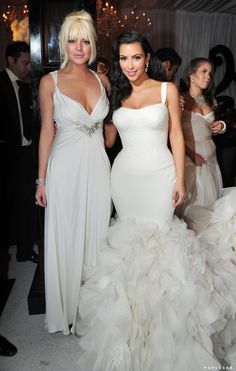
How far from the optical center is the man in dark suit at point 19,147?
3930 millimetres

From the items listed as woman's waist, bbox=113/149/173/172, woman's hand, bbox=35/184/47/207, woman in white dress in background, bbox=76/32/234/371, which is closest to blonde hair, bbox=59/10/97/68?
woman in white dress in background, bbox=76/32/234/371

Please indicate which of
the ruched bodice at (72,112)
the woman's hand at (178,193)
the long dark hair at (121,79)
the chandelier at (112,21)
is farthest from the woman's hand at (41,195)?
the chandelier at (112,21)

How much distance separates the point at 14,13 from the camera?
24.9ft

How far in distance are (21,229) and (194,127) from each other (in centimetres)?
201

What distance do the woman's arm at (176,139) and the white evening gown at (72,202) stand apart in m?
0.45

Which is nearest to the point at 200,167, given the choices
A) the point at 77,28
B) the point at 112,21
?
the point at 77,28

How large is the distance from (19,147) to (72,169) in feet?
5.66

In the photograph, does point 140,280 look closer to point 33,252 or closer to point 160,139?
point 160,139

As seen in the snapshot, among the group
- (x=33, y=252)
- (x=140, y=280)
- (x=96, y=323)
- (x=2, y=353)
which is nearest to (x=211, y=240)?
(x=140, y=280)

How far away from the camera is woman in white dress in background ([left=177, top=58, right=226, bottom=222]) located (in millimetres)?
3166

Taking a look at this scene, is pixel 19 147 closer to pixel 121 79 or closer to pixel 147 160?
pixel 121 79

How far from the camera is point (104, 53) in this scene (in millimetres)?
9805

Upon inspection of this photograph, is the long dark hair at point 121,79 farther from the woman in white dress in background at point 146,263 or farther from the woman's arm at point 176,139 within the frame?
the woman's arm at point 176,139

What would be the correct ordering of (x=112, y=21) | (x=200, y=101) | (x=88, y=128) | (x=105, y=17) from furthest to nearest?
(x=112, y=21)
(x=105, y=17)
(x=200, y=101)
(x=88, y=128)
